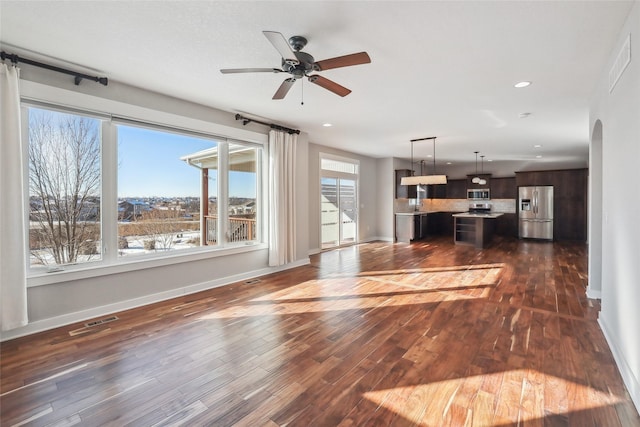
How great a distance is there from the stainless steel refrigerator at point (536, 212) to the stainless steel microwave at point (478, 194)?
1.19m

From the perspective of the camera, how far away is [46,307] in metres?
3.08

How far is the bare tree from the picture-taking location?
311 centimetres

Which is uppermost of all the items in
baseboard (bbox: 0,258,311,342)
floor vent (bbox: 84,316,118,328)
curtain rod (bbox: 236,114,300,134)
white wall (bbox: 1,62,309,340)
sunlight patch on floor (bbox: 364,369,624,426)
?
curtain rod (bbox: 236,114,300,134)

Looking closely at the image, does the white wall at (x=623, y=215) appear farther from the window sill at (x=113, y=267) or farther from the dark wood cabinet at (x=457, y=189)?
the dark wood cabinet at (x=457, y=189)

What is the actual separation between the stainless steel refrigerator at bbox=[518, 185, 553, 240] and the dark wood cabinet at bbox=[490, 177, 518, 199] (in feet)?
2.22

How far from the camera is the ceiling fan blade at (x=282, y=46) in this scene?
2.02m

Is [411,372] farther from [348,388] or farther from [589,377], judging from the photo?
[589,377]

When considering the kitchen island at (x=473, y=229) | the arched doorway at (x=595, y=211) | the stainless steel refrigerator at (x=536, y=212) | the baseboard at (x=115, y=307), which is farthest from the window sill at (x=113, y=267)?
the stainless steel refrigerator at (x=536, y=212)

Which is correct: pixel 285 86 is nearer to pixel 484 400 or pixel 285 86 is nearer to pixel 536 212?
pixel 484 400

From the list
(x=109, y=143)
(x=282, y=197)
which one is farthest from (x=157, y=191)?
(x=282, y=197)

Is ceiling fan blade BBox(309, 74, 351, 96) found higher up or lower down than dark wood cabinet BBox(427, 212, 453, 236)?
higher up

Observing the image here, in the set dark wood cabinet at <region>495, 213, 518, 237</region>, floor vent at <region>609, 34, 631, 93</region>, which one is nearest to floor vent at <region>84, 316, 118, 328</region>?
floor vent at <region>609, 34, 631, 93</region>

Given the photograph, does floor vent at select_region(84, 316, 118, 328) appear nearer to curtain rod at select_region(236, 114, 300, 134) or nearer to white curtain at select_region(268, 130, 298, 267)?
white curtain at select_region(268, 130, 298, 267)

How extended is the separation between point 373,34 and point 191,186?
3336mm
